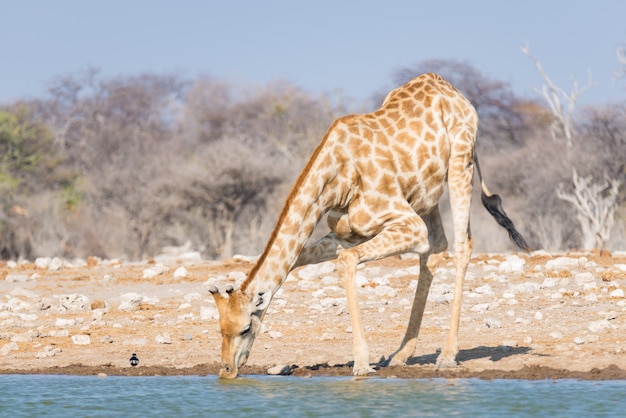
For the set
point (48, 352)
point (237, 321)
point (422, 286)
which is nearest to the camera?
point (237, 321)

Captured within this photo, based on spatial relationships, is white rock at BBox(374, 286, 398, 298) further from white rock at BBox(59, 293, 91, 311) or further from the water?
the water

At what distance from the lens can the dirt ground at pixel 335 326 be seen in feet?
32.2

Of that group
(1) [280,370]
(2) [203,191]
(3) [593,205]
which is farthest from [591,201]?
(1) [280,370]

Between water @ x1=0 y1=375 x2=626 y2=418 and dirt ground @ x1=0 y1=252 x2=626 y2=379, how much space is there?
1.52 ft

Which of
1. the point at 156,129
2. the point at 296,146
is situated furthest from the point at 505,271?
the point at 156,129

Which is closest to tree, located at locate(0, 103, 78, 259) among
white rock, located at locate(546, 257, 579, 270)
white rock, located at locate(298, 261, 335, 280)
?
white rock, located at locate(298, 261, 335, 280)

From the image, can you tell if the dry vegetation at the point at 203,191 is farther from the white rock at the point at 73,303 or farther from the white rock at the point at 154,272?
the white rock at the point at 73,303

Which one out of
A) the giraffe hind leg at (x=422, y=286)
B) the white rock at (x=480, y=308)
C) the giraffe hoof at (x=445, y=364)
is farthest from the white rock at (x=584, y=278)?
the giraffe hoof at (x=445, y=364)

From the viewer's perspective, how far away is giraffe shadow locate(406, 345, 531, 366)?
9930mm

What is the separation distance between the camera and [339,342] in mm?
11164

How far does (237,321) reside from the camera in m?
8.59

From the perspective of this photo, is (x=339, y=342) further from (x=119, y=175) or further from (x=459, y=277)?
(x=119, y=175)

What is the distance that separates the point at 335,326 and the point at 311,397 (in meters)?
3.80

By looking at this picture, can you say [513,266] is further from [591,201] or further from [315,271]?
[591,201]
